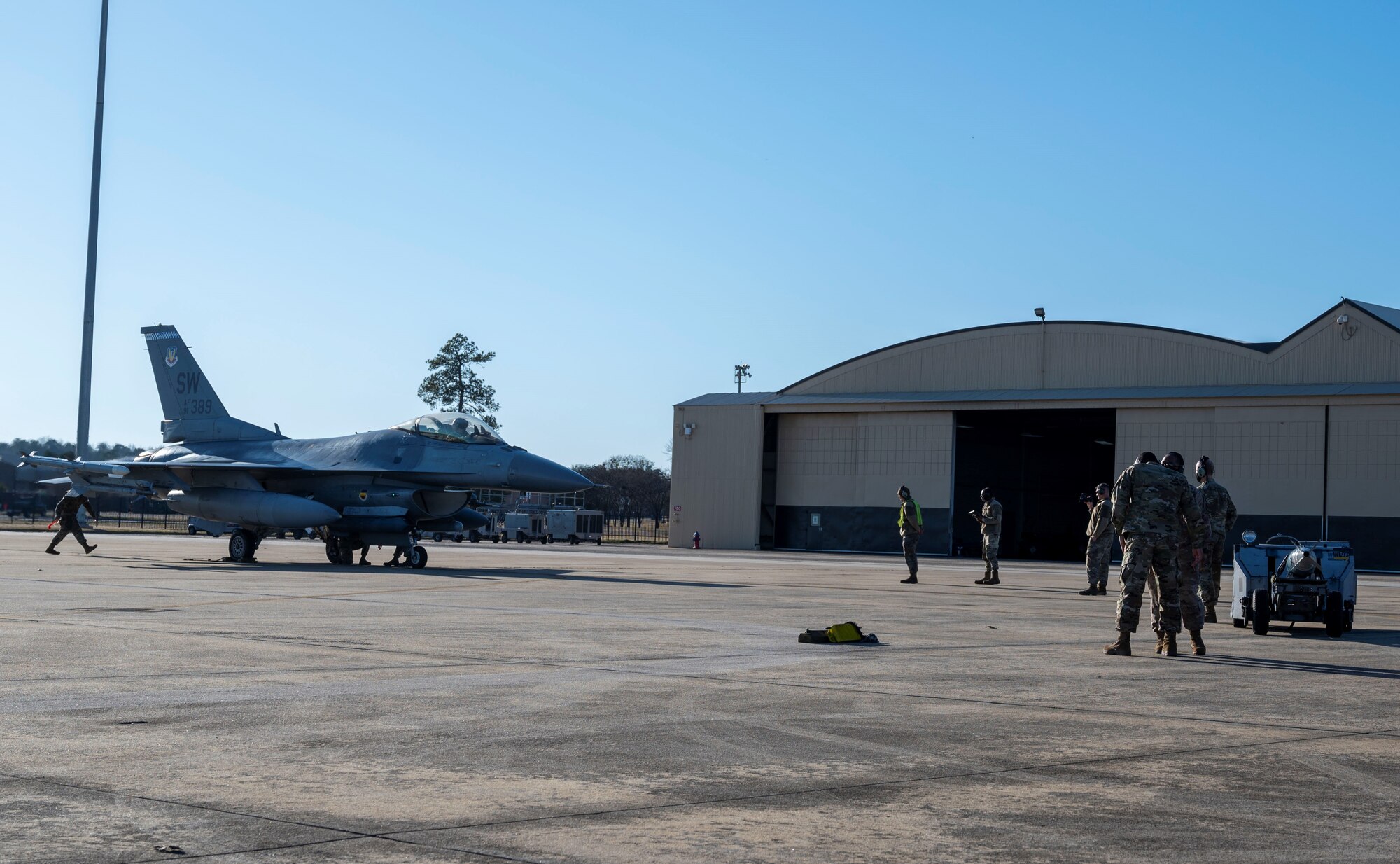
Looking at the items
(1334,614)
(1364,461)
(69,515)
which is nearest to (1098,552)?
(1334,614)

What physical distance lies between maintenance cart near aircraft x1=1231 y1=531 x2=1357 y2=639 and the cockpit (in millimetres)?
15334

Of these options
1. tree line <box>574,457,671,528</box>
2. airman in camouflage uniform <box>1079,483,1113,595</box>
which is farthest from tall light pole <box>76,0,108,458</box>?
tree line <box>574,457,671,528</box>

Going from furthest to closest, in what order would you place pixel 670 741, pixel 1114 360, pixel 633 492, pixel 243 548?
1. pixel 633 492
2. pixel 1114 360
3. pixel 243 548
4. pixel 670 741

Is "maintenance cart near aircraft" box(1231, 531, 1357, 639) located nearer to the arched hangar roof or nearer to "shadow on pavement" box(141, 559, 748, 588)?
"shadow on pavement" box(141, 559, 748, 588)

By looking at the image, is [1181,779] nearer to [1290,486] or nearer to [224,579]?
[224,579]

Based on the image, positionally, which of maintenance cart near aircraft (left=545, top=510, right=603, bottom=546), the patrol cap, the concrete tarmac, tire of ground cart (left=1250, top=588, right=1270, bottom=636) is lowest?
maintenance cart near aircraft (left=545, top=510, right=603, bottom=546)

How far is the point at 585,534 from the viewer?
64.4 m

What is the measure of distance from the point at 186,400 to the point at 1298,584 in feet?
80.1

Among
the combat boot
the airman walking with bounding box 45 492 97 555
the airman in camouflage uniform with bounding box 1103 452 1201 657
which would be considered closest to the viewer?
the combat boot

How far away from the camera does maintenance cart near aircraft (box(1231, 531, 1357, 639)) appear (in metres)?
13.1

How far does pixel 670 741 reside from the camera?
618 cm

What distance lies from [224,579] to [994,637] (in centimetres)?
1283

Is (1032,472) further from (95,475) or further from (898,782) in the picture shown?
(898,782)

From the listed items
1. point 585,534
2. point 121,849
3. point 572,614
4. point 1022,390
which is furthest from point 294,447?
point 585,534
